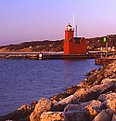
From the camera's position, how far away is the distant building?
188 ft

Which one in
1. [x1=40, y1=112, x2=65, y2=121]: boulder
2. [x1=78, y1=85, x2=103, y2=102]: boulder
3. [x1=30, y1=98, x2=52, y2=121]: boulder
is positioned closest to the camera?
[x1=40, y1=112, x2=65, y2=121]: boulder

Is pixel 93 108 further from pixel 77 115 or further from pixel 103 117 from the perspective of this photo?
pixel 103 117

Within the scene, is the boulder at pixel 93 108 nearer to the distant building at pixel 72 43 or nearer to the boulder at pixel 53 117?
the boulder at pixel 53 117

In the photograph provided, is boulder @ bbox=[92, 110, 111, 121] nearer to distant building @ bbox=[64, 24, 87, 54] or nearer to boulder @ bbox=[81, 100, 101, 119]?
boulder @ bbox=[81, 100, 101, 119]

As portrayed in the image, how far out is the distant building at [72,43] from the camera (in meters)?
57.2

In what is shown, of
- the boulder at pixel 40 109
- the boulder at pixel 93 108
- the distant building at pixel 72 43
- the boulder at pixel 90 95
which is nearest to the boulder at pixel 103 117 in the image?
the boulder at pixel 93 108

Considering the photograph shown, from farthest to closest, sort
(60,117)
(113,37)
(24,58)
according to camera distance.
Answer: (113,37) → (24,58) → (60,117)

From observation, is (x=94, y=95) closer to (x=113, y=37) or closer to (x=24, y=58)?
(x=24, y=58)

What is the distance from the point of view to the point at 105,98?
6.75 meters

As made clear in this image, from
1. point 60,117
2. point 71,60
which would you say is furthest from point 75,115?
point 71,60

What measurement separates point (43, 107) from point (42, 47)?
109114mm

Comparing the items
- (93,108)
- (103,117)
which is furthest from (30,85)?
(103,117)

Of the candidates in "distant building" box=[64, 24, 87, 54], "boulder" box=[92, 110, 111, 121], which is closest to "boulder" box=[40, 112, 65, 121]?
"boulder" box=[92, 110, 111, 121]

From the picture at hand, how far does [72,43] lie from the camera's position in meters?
57.6
